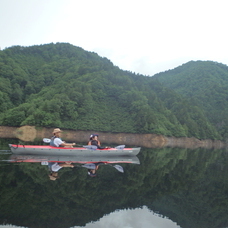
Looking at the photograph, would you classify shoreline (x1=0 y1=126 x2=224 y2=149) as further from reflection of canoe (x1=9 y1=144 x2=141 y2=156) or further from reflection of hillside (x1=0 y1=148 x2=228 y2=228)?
reflection of hillside (x1=0 y1=148 x2=228 y2=228)

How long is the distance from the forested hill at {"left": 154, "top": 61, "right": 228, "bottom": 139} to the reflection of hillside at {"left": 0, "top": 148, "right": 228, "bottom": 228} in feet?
395

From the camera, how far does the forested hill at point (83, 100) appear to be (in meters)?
91.2

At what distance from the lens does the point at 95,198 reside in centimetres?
1063

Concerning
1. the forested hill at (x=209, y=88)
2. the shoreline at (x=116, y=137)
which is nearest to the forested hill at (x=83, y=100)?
the shoreline at (x=116, y=137)

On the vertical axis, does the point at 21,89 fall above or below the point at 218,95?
below

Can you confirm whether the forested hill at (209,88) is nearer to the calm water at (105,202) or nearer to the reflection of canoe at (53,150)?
the reflection of canoe at (53,150)

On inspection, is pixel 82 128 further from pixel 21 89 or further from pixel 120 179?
pixel 120 179

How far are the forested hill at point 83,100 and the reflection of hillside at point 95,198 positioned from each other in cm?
7119

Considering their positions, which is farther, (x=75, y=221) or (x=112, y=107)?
(x=112, y=107)

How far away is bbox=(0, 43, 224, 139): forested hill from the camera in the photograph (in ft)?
299

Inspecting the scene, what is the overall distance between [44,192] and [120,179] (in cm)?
532

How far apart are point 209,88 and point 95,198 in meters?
166

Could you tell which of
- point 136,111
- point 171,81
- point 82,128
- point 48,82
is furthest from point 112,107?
point 171,81

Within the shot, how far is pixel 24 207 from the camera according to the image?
347 inches
